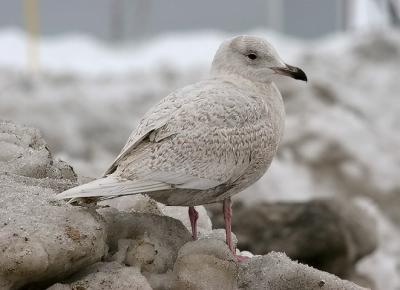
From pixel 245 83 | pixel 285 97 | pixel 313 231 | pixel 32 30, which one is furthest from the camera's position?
pixel 32 30

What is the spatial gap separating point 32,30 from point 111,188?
37.7 feet

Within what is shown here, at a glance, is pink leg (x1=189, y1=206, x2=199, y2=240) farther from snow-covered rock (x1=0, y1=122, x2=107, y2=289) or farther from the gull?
snow-covered rock (x1=0, y1=122, x2=107, y2=289)

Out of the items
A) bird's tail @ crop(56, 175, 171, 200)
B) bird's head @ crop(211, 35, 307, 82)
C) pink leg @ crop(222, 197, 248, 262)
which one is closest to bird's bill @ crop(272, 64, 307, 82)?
bird's head @ crop(211, 35, 307, 82)

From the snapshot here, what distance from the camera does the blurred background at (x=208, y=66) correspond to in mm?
11023

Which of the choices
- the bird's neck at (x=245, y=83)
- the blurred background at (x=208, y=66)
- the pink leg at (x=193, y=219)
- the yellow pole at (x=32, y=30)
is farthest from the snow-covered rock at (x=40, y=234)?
the yellow pole at (x=32, y=30)

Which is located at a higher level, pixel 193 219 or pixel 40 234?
pixel 40 234

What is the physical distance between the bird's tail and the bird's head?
2.37 ft

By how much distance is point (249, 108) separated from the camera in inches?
158

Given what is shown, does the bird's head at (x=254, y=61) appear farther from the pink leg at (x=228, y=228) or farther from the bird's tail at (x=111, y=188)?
the bird's tail at (x=111, y=188)

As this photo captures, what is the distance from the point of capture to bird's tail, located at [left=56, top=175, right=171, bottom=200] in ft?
11.6

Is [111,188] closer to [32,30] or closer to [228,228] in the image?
[228,228]

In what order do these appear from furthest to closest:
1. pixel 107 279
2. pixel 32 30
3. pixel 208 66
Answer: pixel 32 30 < pixel 208 66 < pixel 107 279

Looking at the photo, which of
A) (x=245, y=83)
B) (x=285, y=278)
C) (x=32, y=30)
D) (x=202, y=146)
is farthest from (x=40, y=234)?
(x=32, y=30)

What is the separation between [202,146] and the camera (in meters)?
3.79
